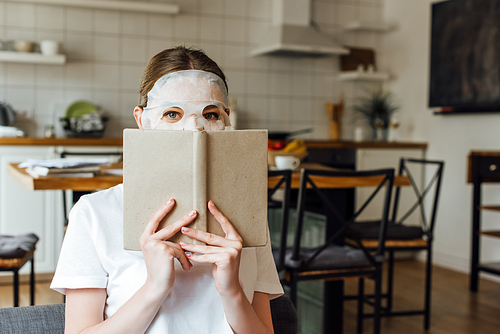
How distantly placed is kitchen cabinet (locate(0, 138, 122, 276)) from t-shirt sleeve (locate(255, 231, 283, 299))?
8.36 ft

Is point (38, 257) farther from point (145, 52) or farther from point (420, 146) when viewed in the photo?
point (420, 146)

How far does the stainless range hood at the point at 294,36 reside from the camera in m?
3.99

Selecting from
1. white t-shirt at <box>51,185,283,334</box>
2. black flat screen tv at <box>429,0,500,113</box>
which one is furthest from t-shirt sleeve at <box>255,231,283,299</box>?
black flat screen tv at <box>429,0,500,113</box>

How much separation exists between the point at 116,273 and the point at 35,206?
267cm

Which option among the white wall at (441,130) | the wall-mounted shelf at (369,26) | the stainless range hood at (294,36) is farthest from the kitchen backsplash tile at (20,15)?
the white wall at (441,130)

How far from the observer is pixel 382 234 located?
2.10 metres

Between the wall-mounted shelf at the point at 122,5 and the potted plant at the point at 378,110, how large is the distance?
1902mm

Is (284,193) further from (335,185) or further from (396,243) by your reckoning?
(396,243)

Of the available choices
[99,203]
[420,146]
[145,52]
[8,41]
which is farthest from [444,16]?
[99,203]

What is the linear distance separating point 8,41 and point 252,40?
192cm

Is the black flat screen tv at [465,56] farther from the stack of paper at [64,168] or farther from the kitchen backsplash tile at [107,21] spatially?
the stack of paper at [64,168]

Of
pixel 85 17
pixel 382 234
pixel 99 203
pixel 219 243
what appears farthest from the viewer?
pixel 85 17

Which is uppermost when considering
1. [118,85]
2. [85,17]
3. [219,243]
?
[85,17]

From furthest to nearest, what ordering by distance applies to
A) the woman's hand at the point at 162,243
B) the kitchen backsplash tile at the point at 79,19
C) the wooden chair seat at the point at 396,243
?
the kitchen backsplash tile at the point at 79,19 → the wooden chair seat at the point at 396,243 → the woman's hand at the point at 162,243
